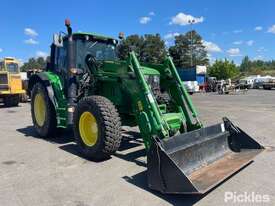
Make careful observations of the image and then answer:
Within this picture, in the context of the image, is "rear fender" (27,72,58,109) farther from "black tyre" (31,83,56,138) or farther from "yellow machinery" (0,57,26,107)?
"yellow machinery" (0,57,26,107)

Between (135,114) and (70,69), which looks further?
(70,69)

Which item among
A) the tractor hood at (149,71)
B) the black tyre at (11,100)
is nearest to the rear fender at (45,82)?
the tractor hood at (149,71)

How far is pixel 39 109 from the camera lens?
9.09 metres

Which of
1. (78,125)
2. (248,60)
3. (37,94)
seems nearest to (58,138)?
(37,94)

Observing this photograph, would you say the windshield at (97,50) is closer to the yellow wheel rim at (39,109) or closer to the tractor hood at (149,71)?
the tractor hood at (149,71)

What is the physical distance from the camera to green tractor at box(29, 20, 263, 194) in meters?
4.86

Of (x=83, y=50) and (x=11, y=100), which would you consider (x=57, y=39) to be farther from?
(x=11, y=100)

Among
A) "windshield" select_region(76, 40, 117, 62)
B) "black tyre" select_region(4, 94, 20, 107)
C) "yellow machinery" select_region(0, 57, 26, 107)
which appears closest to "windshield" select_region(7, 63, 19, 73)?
"yellow machinery" select_region(0, 57, 26, 107)

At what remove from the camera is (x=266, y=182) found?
5.12 m

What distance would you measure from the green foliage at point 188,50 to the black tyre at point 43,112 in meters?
57.8

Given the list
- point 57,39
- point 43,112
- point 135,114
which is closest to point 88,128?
point 135,114

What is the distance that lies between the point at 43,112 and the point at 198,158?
511cm

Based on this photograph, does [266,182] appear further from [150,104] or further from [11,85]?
[11,85]

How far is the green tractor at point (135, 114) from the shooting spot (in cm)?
486
